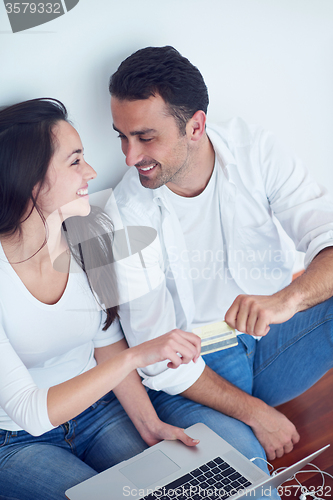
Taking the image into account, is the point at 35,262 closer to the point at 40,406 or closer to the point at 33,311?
the point at 33,311

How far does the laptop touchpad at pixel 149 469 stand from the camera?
86 centimetres

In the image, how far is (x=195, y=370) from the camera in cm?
107

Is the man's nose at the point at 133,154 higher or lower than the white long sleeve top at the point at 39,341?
higher

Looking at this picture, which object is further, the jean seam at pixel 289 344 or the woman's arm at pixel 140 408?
the jean seam at pixel 289 344

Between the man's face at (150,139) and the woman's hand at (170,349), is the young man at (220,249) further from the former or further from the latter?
the woman's hand at (170,349)

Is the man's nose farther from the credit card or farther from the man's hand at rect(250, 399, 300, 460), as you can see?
the man's hand at rect(250, 399, 300, 460)

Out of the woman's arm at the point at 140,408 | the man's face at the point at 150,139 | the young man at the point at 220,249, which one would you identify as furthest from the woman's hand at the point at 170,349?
the man's face at the point at 150,139

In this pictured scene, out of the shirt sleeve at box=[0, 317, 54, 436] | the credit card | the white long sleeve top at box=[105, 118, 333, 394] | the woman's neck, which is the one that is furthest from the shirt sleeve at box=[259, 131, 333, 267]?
the shirt sleeve at box=[0, 317, 54, 436]

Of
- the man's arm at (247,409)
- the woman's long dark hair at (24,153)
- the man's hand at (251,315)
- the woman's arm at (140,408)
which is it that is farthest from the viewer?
the man's arm at (247,409)

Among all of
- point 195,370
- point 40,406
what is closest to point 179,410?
point 195,370

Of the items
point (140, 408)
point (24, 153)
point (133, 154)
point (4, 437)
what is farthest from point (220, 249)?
point (4, 437)

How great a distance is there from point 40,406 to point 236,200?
2.12ft

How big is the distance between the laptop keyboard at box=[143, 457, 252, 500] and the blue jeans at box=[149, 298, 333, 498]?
0.17m

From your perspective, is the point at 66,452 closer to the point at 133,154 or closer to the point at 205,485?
the point at 205,485
